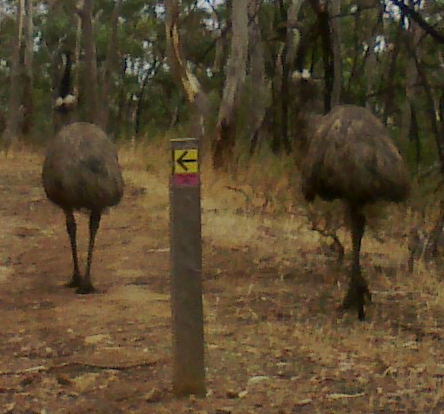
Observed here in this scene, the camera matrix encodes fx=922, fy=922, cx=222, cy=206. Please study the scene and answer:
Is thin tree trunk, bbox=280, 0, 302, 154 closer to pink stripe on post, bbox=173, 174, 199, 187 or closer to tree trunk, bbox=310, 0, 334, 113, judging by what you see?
tree trunk, bbox=310, 0, 334, 113

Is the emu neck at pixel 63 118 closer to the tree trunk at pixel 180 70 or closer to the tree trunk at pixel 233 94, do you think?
the tree trunk at pixel 180 70

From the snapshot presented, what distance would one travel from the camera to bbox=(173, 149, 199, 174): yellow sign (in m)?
4.55

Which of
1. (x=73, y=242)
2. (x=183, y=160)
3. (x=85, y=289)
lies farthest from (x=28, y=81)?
(x=183, y=160)

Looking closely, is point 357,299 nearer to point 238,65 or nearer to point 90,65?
point 238,65

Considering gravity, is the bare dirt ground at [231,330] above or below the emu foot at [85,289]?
below

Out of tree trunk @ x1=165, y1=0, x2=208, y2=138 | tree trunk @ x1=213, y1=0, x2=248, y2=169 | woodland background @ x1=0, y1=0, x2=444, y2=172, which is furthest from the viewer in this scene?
tree trunk @ x1=213, y1=0, x2=248, y2=169

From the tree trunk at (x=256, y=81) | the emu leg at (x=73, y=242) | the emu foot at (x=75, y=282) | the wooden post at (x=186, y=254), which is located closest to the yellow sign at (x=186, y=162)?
the wooden post at (x=186, y=254)

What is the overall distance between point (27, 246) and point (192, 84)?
4435mm

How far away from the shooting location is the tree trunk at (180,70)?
13.3 metres

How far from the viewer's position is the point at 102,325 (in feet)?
21.0

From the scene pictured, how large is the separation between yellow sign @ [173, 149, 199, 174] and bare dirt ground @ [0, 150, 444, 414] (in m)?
1.19

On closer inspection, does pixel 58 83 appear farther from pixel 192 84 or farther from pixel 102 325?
pixel 102 325

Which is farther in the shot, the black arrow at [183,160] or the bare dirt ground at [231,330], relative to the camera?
the bare dirt ground at [231,330]

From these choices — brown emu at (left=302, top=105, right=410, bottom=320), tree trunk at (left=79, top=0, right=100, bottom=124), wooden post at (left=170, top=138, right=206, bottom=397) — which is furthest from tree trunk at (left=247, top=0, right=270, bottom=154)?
wooden post at (left=170, top=138, right=206, bottom=397)
